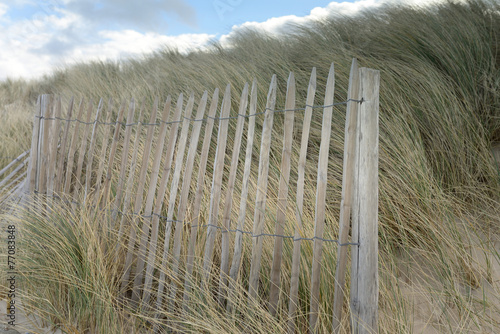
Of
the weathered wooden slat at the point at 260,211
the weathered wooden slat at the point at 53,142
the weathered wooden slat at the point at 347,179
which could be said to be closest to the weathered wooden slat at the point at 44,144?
the weathered wooden slat at the point at 53,142

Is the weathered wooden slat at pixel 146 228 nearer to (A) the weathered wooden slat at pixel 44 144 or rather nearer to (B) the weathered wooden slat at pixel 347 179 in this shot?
(B) the weathered wooden slat at pixel 347 179

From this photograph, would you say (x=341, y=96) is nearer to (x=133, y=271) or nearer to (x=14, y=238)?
(x=133, y=271)

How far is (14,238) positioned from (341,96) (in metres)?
3.70

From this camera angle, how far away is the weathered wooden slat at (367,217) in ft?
7.02

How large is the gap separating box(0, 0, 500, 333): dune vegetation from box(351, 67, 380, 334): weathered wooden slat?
0.52 ft

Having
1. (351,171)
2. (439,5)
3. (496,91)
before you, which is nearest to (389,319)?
(351,171)

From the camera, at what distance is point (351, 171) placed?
7.21ft

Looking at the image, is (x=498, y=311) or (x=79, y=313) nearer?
(x=498, y=311)

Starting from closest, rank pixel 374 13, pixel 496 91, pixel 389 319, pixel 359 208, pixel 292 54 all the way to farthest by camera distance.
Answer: pixel 359 208, pixel 389 319, pixel 496 91, pixel 292 54, pixel 374 13

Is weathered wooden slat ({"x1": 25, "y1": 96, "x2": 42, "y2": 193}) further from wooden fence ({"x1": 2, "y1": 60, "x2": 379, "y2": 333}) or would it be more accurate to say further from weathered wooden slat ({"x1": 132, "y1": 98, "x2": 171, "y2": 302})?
weathered wooden slat ({"x1": 132, "y1": 98, "x2": 171, "y2": 302})

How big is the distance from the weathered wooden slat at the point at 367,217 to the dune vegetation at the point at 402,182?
157mm

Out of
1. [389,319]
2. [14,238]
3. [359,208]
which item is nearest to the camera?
[359,208]

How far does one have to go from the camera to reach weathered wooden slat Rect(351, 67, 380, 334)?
2139 mm

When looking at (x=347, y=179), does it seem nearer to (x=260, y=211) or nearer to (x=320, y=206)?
(x=320, y=206)
